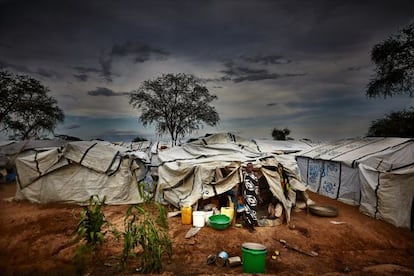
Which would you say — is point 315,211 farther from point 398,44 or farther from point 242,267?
point 398,44

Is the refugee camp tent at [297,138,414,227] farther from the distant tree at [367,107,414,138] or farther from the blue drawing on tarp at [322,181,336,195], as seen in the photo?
the distant tree at [367,107,414,138]

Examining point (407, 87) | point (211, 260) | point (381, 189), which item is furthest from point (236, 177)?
point (407, 87)

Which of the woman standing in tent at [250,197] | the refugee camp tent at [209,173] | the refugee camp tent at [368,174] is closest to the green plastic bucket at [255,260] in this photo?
the woman standing in tent at [250,197]

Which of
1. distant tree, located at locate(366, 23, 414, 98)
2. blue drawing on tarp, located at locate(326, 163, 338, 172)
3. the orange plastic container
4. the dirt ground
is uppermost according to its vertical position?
distant tree, located at locate(366, 23, 414, 98)

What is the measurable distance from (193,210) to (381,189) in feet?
17.9

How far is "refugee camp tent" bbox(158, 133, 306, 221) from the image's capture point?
694 centimetres

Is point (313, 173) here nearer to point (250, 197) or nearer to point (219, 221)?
point (250, 197)

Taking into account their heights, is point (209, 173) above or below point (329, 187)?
above

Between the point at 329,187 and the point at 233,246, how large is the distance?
22.0 feet

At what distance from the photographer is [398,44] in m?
14.1

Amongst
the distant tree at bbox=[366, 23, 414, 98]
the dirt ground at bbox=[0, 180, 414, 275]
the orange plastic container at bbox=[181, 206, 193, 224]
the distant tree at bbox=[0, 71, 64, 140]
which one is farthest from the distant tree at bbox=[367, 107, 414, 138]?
the distant tree at bbox=[0, 71, 64, 140]

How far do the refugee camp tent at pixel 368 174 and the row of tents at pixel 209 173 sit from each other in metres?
0.02

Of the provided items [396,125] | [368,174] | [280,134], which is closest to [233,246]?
[368,174]

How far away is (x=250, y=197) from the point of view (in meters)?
6.48
